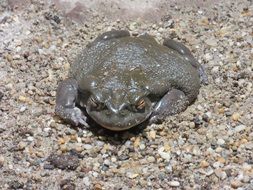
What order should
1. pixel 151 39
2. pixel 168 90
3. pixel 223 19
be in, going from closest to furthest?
pixel 168 90 < pixel 151 39 < pixel 223 19

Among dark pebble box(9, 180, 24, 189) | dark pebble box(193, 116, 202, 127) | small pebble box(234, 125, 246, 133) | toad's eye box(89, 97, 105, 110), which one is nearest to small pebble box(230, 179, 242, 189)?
small pebble box(234, 125, 246, 133)

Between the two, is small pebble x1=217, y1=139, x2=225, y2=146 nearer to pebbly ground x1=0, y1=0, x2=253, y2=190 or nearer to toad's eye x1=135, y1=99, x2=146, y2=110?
pebbly ground x1=0, y1=0, x2=253, y2=190

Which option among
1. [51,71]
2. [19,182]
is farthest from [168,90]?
[19,182]

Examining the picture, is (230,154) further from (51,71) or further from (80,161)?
(51,71)

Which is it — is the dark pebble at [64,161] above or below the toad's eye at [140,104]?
below

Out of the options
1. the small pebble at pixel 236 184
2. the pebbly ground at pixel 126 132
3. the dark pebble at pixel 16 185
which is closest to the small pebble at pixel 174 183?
the pebbly ground at pixel 126 132

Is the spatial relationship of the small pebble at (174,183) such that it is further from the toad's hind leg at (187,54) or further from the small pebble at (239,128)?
the toad's hind leg at (187,54)
